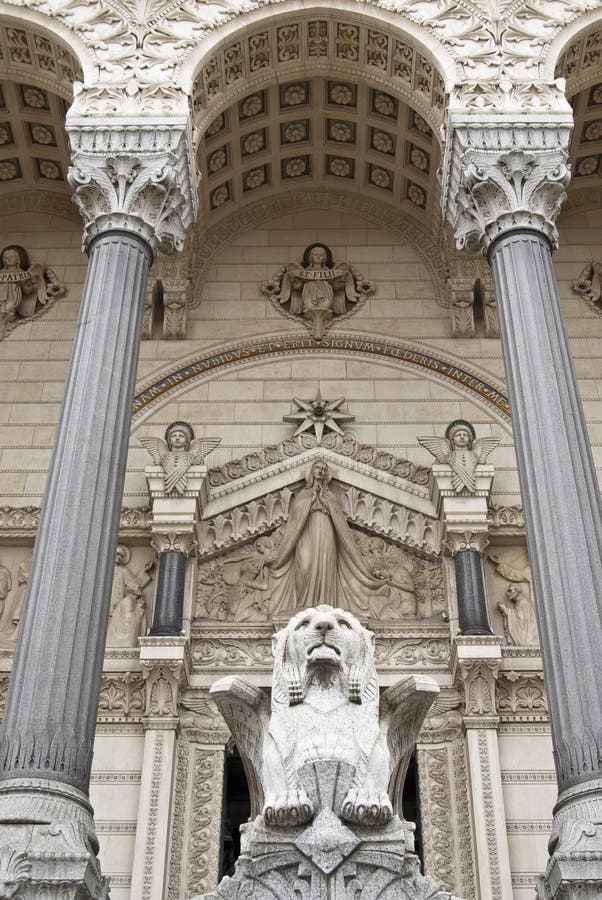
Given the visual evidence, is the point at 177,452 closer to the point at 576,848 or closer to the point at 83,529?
the point at 83,529

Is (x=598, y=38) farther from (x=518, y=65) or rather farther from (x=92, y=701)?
(x=92, y=701)

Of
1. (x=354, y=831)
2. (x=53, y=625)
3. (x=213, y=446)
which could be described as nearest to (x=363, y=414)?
(x=213, y=446)

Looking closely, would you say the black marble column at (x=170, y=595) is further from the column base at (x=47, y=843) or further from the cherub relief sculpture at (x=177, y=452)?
the column base at (x=47, y=843)

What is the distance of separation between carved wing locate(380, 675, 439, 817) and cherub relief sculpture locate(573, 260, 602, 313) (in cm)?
1034

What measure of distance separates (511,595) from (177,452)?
15.3ft

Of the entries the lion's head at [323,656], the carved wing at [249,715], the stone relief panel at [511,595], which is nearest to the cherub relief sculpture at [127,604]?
the stone relief panel at [511,595]

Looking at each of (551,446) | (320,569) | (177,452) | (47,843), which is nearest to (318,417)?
(177,452)

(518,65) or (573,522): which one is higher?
(518,65)

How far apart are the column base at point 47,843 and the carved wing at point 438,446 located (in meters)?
7.61

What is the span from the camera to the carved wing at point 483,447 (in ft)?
46.3

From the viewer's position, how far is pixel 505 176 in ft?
37.6

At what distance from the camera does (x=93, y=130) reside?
11773mm

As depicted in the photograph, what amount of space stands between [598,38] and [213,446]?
714cm

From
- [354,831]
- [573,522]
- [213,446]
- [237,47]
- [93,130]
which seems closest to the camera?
[354,831]
